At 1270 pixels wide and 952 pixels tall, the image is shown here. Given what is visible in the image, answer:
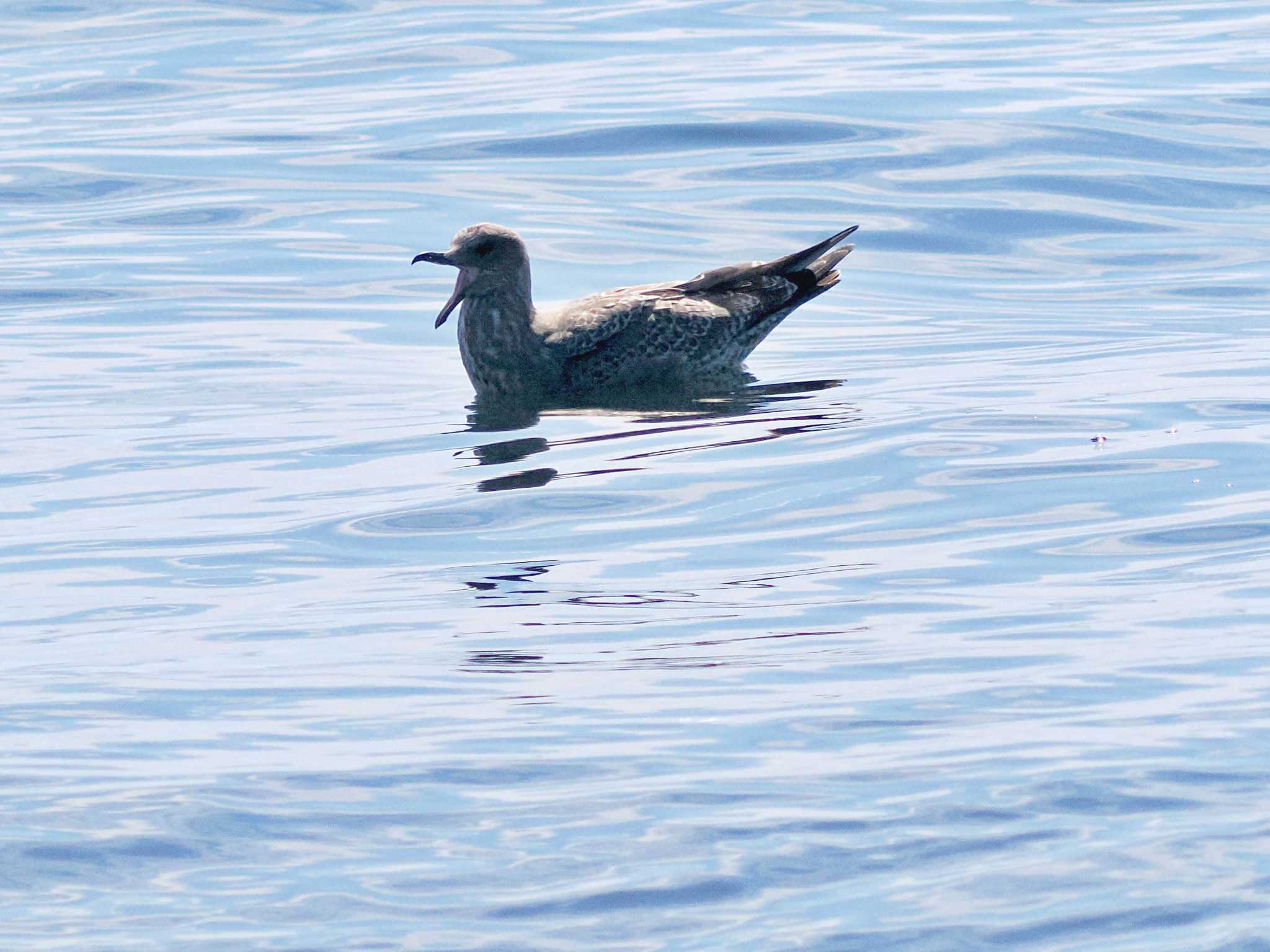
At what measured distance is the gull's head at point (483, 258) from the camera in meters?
11.9

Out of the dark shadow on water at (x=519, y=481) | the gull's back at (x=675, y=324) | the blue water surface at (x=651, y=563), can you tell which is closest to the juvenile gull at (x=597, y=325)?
the gull's back at (x=675, y=324)

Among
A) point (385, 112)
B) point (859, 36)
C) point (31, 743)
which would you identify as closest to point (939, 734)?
point (31, 743)

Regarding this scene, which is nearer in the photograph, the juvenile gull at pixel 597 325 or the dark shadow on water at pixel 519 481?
the dark shadow on water at pixel 519 481

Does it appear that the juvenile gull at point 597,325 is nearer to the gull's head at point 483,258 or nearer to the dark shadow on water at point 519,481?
the gull's head at point 483,258

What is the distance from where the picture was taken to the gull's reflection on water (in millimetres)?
9727

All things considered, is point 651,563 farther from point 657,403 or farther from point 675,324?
point 675,324

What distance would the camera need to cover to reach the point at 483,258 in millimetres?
12039

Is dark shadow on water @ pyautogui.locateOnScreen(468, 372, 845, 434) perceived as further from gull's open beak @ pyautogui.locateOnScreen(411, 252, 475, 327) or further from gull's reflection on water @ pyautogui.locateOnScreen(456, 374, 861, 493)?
gull's open beak @ pyautogui.locateOnScreen(411, 252, 475, 327)

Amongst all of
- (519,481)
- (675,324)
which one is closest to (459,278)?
(675,324)

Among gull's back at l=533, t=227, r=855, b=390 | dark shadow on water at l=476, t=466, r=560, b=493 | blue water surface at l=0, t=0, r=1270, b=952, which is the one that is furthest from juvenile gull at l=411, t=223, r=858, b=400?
dark shadow on water at l=476, t=466, r=560, b=493

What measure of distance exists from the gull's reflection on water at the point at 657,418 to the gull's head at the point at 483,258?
2.74 feet

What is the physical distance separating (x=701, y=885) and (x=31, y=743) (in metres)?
A: 2.13

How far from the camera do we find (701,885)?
510 cm

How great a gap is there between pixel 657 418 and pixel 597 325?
923 millimetres
